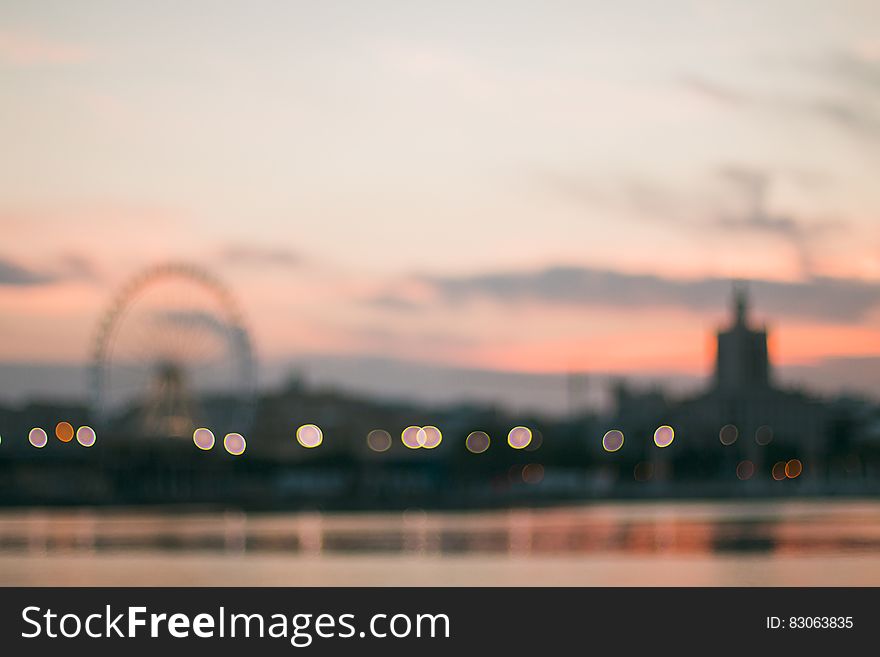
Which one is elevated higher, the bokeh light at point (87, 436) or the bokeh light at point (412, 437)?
the bokeh light at point (412, 437)

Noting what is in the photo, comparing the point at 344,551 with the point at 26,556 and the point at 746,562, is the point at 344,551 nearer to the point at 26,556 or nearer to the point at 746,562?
the point at 26,556

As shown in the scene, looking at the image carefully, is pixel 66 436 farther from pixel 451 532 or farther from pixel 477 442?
pixel 451 532

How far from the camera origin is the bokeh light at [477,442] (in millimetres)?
189625

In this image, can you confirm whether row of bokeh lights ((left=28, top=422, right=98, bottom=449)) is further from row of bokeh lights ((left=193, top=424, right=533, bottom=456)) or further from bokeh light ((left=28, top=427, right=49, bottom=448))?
row of bokeh lights ((left=193, top=424, right=533, bottom=456))

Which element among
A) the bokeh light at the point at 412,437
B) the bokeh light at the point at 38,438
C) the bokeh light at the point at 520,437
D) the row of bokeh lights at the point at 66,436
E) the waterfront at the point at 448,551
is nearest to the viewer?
the waterfront at the point at 448,551

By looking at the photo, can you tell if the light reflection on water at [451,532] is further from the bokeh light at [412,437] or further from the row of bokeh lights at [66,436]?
the bokeh light at [412,437]

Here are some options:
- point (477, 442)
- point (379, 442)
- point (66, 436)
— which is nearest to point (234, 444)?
point (66, 436)

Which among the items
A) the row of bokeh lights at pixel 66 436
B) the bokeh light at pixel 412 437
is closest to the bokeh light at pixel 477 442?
the bokeh light at pixel 412 437

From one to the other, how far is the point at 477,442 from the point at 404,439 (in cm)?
1144

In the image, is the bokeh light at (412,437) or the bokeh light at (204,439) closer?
the bokeh light at (204,439)

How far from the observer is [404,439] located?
600ft

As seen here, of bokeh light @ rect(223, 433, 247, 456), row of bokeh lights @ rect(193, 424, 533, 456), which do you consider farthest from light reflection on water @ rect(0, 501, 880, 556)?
bokeh light @ rect(223, 433, 247, 456)

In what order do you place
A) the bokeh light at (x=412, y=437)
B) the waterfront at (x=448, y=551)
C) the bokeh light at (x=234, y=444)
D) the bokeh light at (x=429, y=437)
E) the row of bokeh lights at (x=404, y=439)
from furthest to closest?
the bokeh light at (x=412, y=437) → the bokeh light at (x=429, y=437) → the row of bokeh lights at (x=404, y=439) → the bokeh light at (x=234, y=444) → the waterfront at (x=448, y=551)
